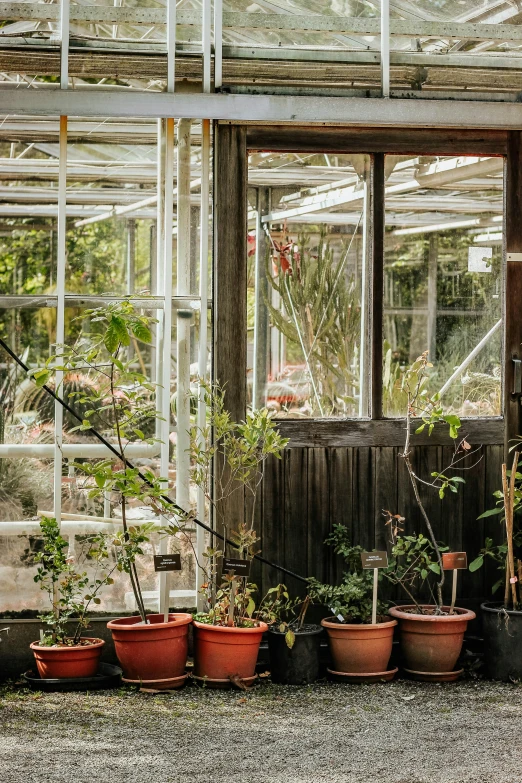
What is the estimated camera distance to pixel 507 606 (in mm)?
5703

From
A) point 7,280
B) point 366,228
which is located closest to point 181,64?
point 366,228

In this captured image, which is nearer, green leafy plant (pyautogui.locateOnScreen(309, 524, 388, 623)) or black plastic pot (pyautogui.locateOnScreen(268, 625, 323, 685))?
black plastic pot (pyautogui.locateOnScreen(268, 625, 323, 685))

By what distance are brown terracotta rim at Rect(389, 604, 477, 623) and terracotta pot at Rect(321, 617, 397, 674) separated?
0.08m

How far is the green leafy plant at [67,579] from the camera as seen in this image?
5.34 m

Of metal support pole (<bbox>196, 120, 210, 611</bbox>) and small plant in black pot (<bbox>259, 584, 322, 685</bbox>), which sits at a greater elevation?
metal support pole (<bbox>196, 120, 210, 611</bbox>)

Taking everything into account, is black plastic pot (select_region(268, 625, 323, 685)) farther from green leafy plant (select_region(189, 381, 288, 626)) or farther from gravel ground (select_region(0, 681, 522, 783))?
green leafy plant (select_region(189, 381, 288, 626))

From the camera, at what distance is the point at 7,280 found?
29.2 feet

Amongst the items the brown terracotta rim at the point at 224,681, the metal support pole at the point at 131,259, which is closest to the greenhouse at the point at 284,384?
the brown terracotta rim at the point at 224,681

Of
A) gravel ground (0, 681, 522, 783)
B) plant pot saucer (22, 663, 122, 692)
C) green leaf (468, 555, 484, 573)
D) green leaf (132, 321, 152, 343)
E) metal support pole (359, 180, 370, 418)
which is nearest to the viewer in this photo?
gravel ground (0, 681, 522, 783)

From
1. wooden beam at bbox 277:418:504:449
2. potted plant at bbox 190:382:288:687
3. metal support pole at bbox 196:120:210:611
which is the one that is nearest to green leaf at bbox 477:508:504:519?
wooden beam at bbox 277:418:504:449

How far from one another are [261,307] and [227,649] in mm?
1755

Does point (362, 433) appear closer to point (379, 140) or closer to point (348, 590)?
point (348, 590)

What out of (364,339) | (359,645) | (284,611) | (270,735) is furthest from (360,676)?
(364,339)

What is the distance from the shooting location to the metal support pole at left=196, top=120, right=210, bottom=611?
5.68 m
